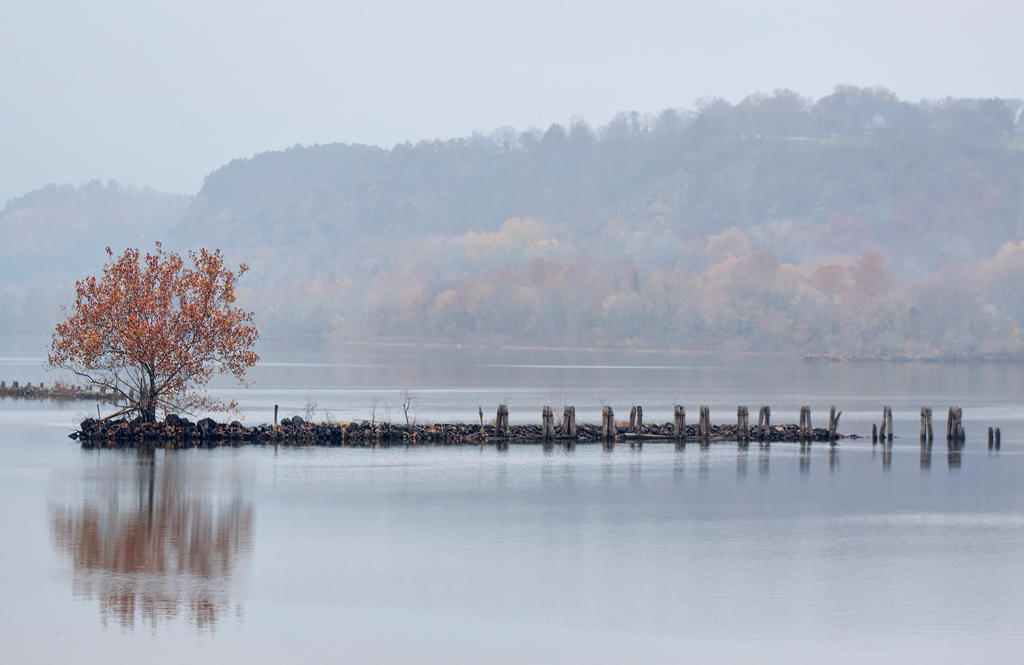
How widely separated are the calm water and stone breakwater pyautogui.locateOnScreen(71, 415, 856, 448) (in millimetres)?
927

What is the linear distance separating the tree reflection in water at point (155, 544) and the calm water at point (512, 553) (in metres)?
0.08

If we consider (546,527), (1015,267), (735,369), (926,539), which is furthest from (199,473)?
(1015,267)

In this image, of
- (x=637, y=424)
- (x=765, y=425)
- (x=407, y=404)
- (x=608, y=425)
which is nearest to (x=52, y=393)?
(x=407, y=404)

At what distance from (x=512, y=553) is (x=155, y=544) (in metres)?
6.27

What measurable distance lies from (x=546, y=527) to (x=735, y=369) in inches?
4091

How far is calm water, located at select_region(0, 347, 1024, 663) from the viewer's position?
64.1 feet

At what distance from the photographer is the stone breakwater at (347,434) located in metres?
43.1

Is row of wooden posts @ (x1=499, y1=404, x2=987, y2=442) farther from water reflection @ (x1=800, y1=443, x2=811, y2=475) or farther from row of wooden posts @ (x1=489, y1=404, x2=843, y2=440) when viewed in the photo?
water reflection @ (x1=800, y1=443, x2=811, y2=475)

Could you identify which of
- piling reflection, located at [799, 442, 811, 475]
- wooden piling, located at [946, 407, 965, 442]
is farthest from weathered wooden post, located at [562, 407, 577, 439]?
wooden piling, located at [946, 407, 965, 442]

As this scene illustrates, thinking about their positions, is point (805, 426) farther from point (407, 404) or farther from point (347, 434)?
point (347, 434)

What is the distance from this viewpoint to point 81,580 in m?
22.5

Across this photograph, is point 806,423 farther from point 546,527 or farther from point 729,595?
point 729,595

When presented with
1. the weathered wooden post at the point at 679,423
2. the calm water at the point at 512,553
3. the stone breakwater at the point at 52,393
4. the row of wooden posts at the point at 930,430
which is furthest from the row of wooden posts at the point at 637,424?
the stone breakwater at the point at 52,393

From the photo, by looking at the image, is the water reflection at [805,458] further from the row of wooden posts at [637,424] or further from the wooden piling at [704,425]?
the wooden piling at [704,425]
